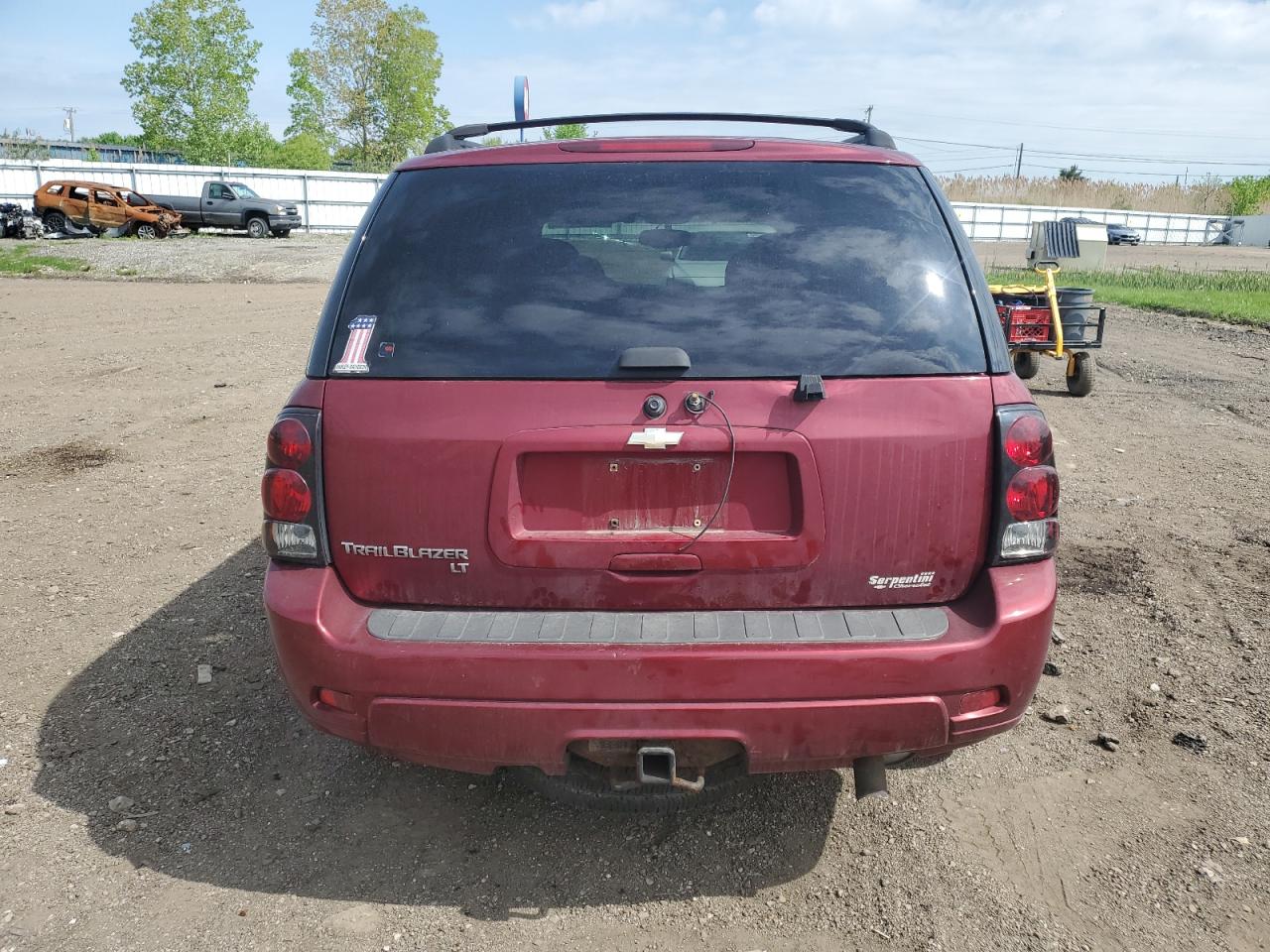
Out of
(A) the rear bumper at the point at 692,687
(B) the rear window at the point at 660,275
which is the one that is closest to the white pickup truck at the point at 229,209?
(B) the rear window at the point at 660,275

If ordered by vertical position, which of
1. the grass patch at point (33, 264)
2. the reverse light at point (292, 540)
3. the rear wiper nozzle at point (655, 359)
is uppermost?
the rear wiper nozzle at point (655, 359)

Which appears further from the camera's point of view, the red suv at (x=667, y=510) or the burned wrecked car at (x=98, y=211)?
the burned wrecked car at (x=98, y=211)

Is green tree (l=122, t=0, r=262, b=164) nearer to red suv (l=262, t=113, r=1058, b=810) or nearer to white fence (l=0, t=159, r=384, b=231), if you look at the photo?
white fence (l=0, t=159, r=384, b=231)

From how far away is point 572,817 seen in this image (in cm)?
315

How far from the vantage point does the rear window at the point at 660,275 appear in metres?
2.54

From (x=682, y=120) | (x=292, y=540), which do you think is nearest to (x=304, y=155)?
(x=682, y=120)

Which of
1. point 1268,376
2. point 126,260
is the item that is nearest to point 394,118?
point 126,260

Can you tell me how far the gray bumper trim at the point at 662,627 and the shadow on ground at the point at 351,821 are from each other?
809 mm

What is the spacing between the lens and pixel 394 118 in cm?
5572

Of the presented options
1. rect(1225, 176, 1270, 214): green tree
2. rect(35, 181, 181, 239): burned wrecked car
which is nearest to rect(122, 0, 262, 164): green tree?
rect(35, 181, 181, 239): burned wrecked car

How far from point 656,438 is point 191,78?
56641 mm

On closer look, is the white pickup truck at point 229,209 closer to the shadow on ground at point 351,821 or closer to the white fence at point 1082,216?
the shadow on ground at point 351,821

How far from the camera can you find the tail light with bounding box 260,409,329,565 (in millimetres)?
2594

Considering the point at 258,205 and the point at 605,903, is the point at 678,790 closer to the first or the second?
the point at 605,903
